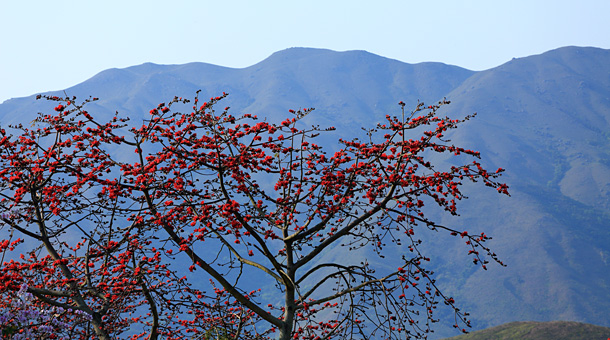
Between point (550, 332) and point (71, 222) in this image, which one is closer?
Result: point (71, 222)

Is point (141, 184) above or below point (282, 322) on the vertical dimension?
above

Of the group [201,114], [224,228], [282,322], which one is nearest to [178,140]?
[201,114]

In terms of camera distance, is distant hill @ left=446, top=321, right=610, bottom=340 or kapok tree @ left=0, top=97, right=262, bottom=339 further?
distant hill @ left=446, top=321, right=610, bottom=340

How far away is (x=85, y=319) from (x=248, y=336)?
281cm

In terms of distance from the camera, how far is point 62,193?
9867mm

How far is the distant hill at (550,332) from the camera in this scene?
99.0 feet

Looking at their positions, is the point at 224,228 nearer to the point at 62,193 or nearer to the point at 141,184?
the point at 141,184

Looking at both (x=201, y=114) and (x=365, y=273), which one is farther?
(x=365, y=273)

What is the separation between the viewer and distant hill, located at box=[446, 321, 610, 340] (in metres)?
30.2

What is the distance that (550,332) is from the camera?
104ft

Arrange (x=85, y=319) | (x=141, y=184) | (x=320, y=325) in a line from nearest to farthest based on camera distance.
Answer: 1. (x=141, y=184)
2. (x=85, y=319)
3. (x=320, y=325)

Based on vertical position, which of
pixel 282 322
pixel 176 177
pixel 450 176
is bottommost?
pixel 282 322

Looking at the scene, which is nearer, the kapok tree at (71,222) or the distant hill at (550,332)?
the kapok tree at (71,222)

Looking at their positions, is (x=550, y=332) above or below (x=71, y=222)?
below
